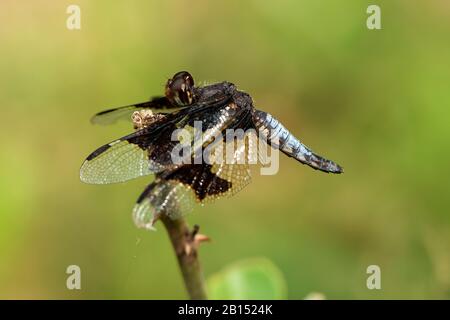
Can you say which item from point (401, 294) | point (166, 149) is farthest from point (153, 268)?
point (166, 149)

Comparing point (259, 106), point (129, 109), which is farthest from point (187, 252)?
point (259, 106)

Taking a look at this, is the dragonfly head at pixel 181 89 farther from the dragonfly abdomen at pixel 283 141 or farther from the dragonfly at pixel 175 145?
the dragonfly abdomen at pixel 283 141

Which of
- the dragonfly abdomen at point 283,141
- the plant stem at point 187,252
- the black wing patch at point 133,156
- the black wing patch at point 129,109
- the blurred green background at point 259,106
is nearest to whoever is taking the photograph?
the plant stem at point 187,252

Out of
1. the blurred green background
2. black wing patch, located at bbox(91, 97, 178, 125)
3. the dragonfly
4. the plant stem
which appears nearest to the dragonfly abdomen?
the dragonfly

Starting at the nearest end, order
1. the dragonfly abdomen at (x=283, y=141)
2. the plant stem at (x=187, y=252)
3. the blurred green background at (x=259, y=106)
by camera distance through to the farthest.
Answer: the plant stem at (x=187, y=252) < the dragonfly abdomen at (x=283, y=141) < the blurred green background at (x=259, y=106)

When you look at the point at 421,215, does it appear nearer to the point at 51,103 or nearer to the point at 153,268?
the point at 153,268

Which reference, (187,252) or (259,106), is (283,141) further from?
(259,106)

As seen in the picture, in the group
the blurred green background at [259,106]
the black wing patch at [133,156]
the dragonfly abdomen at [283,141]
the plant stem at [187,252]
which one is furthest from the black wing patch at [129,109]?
the blurred green background at [259,106]

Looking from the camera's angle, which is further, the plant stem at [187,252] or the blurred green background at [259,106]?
the blurred green background at [259,106]
